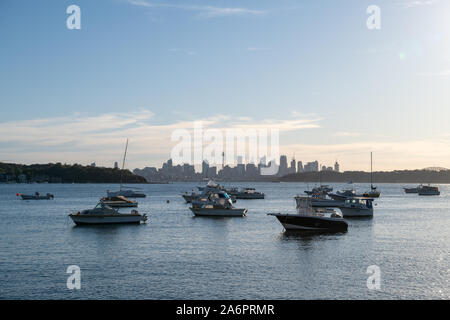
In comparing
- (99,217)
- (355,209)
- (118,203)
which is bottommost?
(118,203)

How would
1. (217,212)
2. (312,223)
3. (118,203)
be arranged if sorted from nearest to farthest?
(312,223) < (217,212) < (118,203)

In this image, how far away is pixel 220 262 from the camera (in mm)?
38656

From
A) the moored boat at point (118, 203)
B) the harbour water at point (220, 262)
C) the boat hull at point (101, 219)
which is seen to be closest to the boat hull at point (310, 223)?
the harbour water at point (220, 262)

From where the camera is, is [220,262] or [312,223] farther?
[312,223]

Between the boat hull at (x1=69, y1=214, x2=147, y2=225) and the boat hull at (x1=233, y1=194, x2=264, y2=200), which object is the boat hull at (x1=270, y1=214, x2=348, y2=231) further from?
the boat hull at (x1=233, y1=194, x2=264, y2=200)

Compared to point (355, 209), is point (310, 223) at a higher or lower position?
higher

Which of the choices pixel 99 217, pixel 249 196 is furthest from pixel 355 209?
pixel 249 196

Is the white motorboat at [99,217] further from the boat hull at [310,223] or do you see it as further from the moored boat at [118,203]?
the moored boat at [118,203]

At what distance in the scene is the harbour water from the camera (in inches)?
1142

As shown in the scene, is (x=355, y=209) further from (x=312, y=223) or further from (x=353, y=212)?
(x=312, y=223)

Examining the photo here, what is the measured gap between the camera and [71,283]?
30.3m
